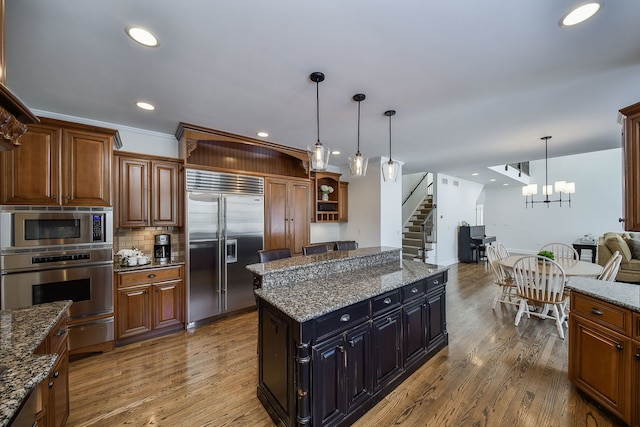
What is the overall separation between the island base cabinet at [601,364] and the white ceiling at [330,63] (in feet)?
6.70

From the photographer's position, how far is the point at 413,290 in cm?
232

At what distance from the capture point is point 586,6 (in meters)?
1.40

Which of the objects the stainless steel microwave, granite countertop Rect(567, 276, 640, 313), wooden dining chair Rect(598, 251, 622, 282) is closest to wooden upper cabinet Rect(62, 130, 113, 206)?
the stainless steel microwave

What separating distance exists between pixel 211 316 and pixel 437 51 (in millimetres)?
3901

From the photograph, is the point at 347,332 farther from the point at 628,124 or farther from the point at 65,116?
the point at 65,116

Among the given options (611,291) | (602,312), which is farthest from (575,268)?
(602,312)

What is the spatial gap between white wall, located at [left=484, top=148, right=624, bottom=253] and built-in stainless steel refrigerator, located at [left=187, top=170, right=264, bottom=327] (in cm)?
961

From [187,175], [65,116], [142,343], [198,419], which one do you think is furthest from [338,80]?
[142,343]

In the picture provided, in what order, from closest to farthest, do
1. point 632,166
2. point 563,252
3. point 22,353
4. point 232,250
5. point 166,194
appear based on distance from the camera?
point 22,353 < point 632,166 < point 166,194 < point 232,250 < point 563,252

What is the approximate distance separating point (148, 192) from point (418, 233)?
684cm

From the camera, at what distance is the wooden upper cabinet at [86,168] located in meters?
2.55

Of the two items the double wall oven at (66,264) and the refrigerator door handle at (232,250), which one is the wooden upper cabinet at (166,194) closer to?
the double wall oven at (66,264)

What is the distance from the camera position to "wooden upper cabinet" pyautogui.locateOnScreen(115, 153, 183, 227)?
10.1 ft

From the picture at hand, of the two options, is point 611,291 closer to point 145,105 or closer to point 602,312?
point 602,312
